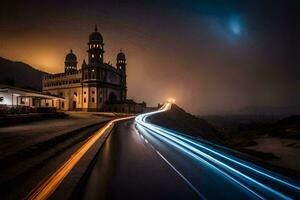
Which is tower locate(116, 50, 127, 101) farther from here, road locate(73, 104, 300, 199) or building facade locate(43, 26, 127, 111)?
road locate(73, 104, 300, 199)

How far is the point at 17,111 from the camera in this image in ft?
123

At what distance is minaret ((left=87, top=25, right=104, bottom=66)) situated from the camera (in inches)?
4149

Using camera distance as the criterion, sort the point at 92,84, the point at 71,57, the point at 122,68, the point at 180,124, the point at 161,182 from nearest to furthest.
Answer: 1. the point at 161,182
2. the point at 180,124
3. the point at 92,84
4. the point at 122,68
5. the point at 71,57

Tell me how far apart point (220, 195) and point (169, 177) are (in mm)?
2535

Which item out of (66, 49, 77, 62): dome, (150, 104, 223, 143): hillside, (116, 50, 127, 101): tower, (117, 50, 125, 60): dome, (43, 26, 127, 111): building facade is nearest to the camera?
(150, 104, 223, 143): hillside

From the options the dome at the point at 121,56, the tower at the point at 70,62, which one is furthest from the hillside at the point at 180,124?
the tower at the point at 70,62

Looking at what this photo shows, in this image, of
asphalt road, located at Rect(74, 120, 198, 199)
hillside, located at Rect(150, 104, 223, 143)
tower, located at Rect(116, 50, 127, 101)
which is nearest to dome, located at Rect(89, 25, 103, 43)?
tower, located at Rect(116, 50, 127, 101)

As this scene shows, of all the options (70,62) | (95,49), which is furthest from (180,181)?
(70,62)

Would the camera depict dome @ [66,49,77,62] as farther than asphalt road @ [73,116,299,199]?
Yes

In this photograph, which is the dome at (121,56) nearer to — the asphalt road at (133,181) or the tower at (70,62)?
the tower at (70,62)

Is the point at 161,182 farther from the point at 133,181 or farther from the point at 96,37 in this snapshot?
the point at 96,37

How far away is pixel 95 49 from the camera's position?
10650 cm

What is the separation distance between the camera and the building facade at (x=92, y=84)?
4001 inches

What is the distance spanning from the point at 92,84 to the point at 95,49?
14.4 meters
